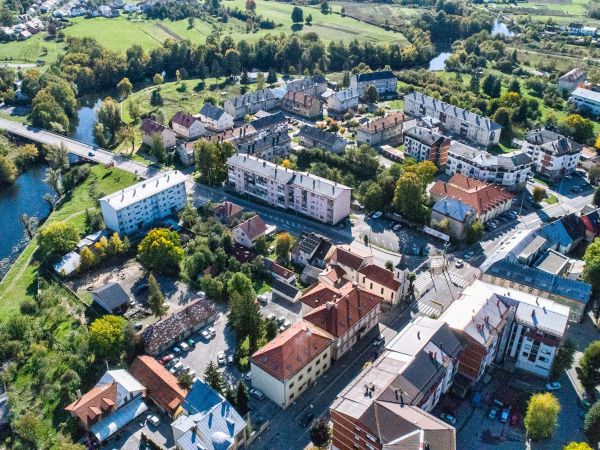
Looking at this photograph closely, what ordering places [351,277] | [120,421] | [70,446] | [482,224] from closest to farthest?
[70,446] < [120,421] < [351,277] < [482,224]

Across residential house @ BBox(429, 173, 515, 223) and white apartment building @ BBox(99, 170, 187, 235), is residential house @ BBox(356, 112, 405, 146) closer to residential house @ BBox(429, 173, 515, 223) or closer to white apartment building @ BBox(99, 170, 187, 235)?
residential house @ BBox(429, 173, 515, 223)

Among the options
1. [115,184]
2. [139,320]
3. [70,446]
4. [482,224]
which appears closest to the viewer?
[70,446]

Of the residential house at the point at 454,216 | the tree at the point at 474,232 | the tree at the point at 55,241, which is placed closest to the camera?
the tree at the point at 55,241

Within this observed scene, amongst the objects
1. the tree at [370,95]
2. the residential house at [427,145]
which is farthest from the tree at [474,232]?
the tree at [370,95]

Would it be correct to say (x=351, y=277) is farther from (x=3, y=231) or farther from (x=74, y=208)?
(x=3, y=231)

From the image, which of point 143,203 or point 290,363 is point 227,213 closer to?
point 143,203

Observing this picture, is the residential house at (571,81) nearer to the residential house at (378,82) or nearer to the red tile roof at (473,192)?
the residential house at (378,82)

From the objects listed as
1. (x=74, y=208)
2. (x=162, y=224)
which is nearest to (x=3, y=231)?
(x=74, y=208)
